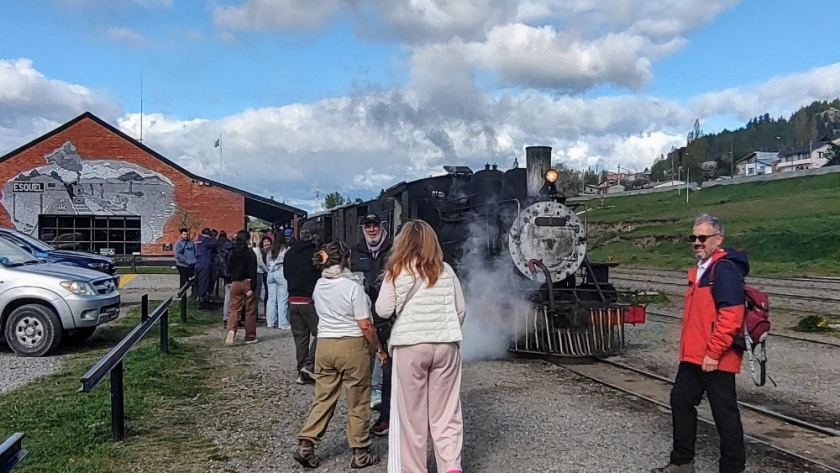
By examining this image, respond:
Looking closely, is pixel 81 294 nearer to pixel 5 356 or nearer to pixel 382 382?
pixel 5 356

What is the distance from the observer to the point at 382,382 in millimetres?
6328

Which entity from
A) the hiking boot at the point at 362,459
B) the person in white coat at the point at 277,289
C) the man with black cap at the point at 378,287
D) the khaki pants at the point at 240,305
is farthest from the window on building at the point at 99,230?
the hiking boot at the point at 362,459

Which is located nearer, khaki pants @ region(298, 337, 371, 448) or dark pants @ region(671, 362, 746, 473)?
dark pants @ region(671, 362, 746, 473)

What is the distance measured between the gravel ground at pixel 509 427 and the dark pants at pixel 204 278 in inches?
259

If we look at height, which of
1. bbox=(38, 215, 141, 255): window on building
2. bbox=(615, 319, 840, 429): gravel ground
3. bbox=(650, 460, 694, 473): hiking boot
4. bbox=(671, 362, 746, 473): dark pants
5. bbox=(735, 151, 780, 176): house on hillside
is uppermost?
bbox=(735, 151, 780, 176): house on hillside

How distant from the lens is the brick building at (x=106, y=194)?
3275 centimetres

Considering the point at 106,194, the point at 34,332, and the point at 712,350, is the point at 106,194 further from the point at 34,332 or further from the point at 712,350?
the point at 712,350

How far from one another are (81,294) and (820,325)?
12.4 m

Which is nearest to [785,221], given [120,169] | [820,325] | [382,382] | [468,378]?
[820,325]

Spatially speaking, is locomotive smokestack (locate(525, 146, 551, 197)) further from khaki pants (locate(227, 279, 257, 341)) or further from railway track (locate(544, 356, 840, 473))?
khaki pants (locate(227, 279, 257, 341))

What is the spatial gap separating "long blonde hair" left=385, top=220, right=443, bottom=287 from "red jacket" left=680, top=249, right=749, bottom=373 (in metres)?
1.80

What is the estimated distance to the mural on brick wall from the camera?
32719 millimetres

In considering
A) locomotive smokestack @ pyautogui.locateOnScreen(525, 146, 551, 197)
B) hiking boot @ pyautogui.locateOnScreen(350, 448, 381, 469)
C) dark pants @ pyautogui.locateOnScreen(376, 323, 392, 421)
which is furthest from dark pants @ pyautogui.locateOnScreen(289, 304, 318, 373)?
locomotive smokestack @ pyautogui.locateOnScreen(525, 146, 551, 197)

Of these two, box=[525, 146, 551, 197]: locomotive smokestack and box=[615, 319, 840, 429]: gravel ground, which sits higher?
box=[525, 146, 551, 197]: locomotive smokestack
